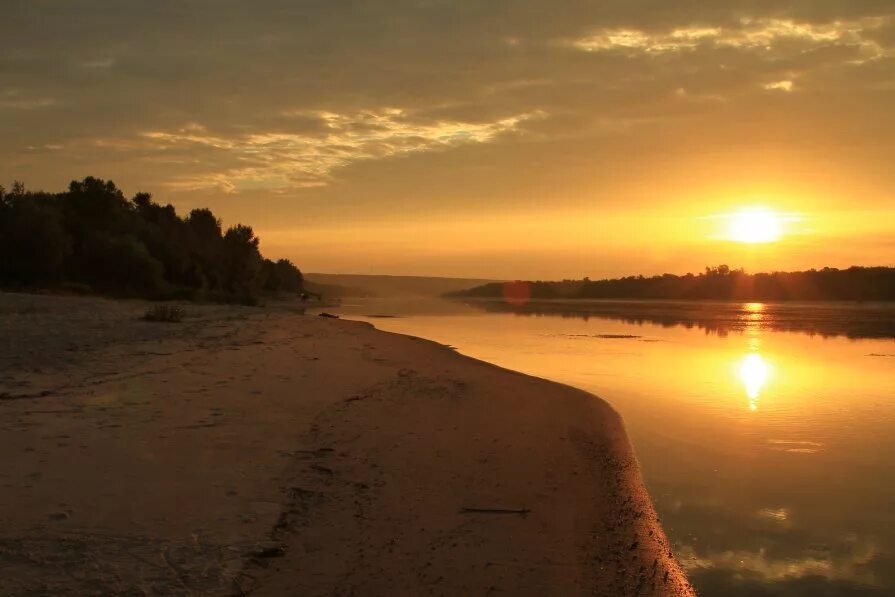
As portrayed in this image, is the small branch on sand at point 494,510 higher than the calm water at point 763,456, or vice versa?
the small branch on sand at point 494,510

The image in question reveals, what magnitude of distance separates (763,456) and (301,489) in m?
5.92

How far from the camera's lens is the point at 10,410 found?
7.23 meters

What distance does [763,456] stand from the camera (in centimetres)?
830

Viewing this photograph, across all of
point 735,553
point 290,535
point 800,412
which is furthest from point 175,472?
point 800,412

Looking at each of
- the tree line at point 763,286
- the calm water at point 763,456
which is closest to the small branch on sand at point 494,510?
the calm water at point 763,456

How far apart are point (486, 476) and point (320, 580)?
2.86m

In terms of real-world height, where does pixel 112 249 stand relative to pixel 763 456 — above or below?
above

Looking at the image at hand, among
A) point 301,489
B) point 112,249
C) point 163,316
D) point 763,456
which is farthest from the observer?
point 112,249

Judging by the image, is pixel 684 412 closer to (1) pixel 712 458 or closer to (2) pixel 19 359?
(1) pixel 712 458

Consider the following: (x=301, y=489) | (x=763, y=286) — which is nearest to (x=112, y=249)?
(x=301, y=489)

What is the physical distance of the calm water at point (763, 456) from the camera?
518cm

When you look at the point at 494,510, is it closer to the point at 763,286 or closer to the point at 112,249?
the point at 112,249

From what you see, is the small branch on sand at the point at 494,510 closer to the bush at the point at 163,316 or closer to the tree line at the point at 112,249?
the bush at the point at 163,316

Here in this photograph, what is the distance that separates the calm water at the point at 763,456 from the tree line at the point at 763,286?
2877 inches
